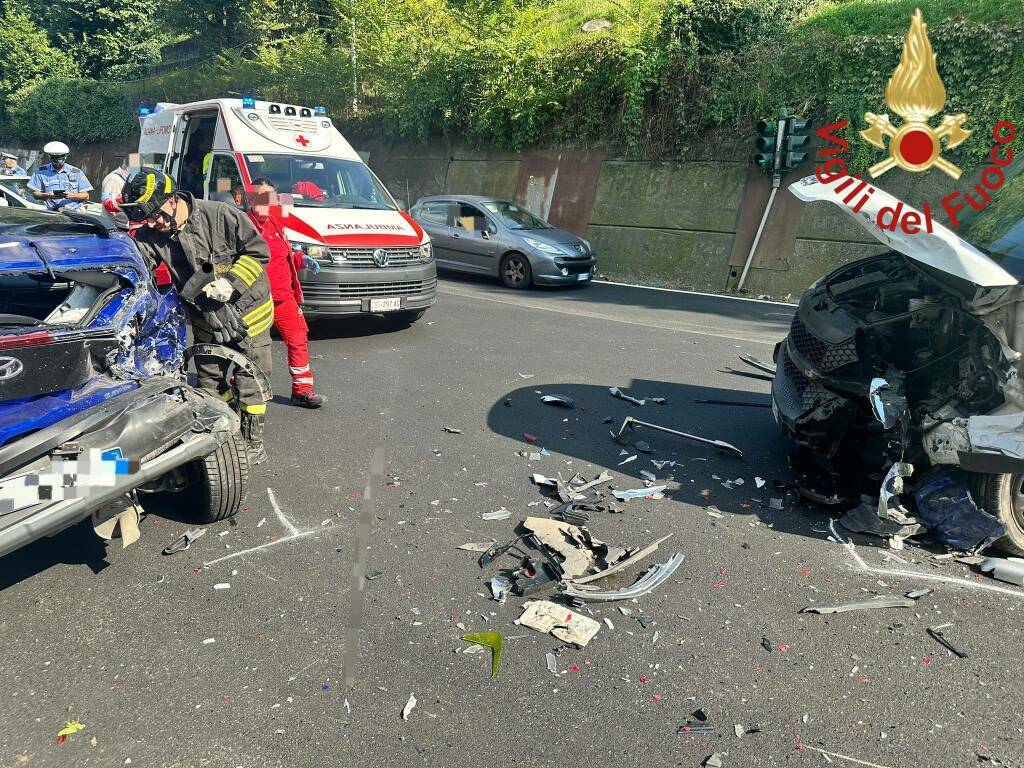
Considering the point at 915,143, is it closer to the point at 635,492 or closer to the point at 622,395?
the point at 622,395

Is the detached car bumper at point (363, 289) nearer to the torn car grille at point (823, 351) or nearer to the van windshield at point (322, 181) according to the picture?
the van windshield at point (322, 181)

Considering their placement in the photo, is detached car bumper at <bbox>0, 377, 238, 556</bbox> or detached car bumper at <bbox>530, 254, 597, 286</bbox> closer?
detached car bumper at <bbox>0, 377, 238, 556</bbox>

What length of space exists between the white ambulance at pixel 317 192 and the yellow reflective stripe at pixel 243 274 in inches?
124

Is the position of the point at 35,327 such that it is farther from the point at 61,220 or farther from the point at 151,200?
the point at 61,220

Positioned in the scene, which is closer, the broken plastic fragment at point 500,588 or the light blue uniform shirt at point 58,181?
the broken plastic fragment at point 500,588

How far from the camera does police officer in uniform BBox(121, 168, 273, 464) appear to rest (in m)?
4.29

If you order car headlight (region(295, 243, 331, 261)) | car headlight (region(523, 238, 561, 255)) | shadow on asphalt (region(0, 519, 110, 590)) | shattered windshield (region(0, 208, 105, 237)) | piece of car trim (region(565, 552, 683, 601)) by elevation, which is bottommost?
car headlight (region(523, 238, 561, 255))

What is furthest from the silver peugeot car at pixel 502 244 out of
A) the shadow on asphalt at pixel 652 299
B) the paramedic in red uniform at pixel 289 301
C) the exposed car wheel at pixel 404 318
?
the paramedic in red uniform at pixel 289 301

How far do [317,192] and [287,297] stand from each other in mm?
3591

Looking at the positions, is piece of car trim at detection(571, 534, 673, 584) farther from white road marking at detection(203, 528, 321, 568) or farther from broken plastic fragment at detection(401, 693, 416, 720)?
white road marking at detection(203, 528, 321, 568)

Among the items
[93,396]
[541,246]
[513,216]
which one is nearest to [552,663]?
[93,396]

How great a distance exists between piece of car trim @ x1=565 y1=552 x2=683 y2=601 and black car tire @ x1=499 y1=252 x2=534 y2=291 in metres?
9.99

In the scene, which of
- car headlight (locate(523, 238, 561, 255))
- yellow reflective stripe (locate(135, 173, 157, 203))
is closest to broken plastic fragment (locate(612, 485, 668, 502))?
yellow reflective stripe (locate(135, 173, 157, 203))

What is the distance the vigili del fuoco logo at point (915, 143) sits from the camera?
3794mm
